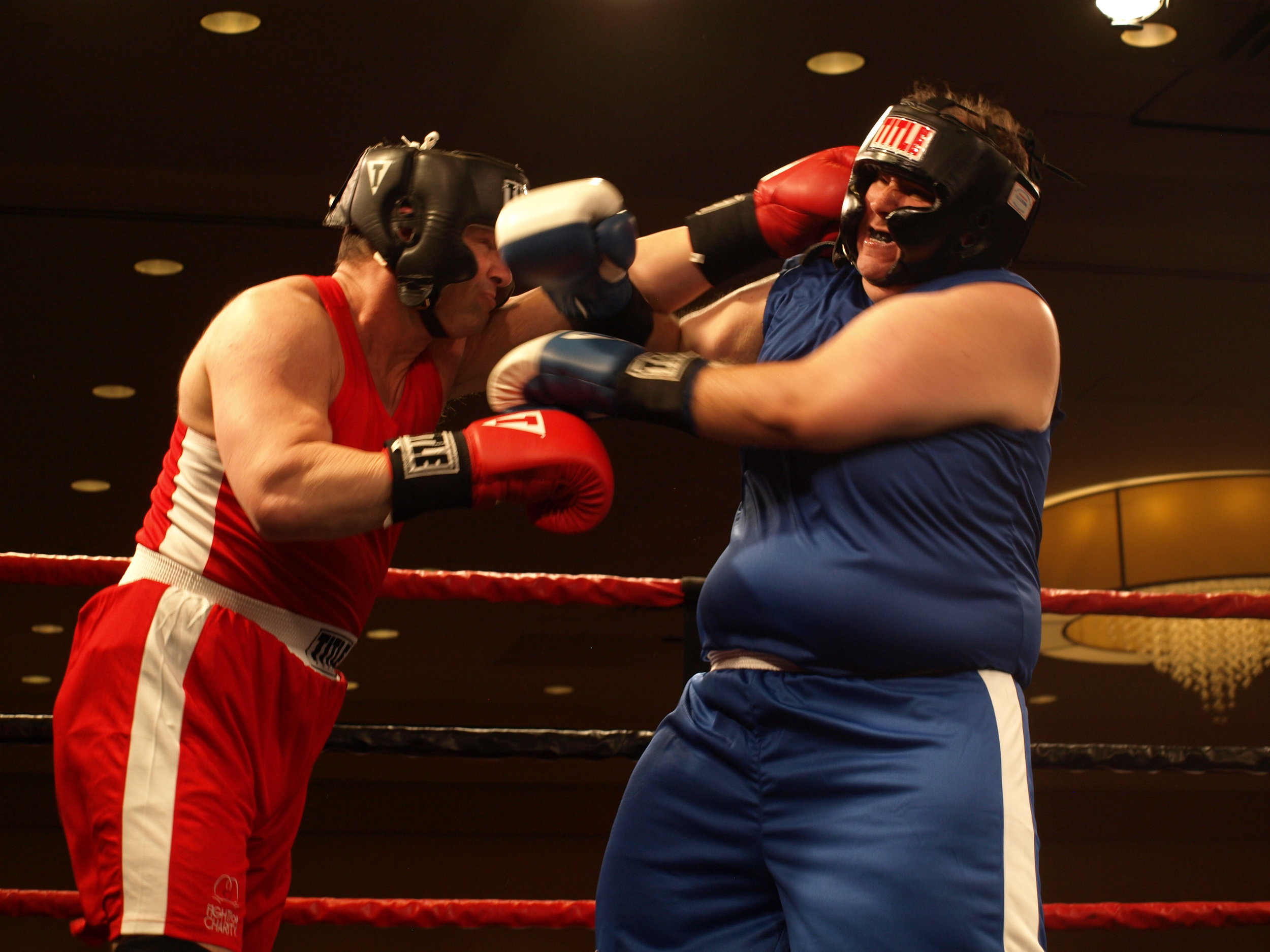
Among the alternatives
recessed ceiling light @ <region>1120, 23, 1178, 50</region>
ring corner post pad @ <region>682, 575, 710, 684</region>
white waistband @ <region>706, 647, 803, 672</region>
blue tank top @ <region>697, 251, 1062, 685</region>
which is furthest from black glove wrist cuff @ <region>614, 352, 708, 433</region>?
recessed ceiling light @ <region>1120, 23, 1178, 50</region>

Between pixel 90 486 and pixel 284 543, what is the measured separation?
6.00 meters

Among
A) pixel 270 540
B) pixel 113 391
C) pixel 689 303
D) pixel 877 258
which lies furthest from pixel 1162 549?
pixel 270 540

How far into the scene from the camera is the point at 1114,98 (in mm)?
3652

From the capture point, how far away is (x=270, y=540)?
1.40 meters

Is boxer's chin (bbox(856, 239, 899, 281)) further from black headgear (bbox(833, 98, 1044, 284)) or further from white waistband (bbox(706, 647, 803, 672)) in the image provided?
white waistband (bbox(706, 647, 803, 672))

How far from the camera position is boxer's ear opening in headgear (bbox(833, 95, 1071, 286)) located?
1370 mm

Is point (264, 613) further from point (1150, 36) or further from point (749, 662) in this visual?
point (1150, 36)

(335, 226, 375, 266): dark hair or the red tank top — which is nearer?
the red tank top

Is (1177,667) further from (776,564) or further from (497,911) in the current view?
(776,564)

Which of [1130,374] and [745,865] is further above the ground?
[1130,374]

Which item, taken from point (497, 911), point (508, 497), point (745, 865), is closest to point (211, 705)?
point (508, 497)

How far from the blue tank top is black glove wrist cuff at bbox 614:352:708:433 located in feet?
0.48

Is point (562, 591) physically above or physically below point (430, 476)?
below

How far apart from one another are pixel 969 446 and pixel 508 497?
0.51 metres
